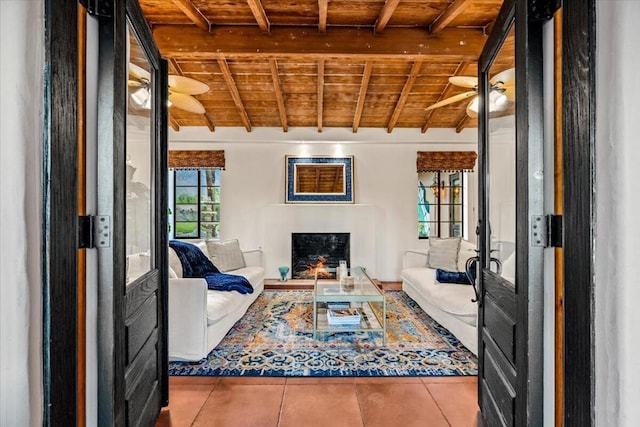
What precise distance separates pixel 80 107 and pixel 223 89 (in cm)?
458

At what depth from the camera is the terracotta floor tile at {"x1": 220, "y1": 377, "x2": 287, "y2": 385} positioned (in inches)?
103

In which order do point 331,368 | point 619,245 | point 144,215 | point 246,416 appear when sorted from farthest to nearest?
point 331,368, point 246,416, point 144,215, point 619,245

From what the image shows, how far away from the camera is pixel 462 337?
3.27 m

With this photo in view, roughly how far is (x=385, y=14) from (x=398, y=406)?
3286mm

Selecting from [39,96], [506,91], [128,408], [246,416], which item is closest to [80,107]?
[39,96]

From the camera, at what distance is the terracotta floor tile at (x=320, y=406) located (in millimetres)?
2152

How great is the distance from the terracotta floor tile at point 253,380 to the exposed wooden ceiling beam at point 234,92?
139 inches

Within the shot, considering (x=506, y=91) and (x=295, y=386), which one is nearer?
(x=506, y=91)

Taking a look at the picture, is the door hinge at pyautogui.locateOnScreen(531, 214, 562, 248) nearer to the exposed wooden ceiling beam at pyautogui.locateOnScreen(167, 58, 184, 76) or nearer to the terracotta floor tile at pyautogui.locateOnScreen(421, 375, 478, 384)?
the terracotta floor tile at pyautogui.locateOnScreen(421, 375, 478, 384)

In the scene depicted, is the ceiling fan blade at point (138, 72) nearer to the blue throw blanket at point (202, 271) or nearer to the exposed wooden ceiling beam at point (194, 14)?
the exposed wooden ceiling beam at point (194, 14)

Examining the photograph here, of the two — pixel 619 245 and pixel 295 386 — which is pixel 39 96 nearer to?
pixel 619 245

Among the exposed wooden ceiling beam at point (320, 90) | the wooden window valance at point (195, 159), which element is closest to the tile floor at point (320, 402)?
the exposed wooden ceiling beam at point (320, 90)

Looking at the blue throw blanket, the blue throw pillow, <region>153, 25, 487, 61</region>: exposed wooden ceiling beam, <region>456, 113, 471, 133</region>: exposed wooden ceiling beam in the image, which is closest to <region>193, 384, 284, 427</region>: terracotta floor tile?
the blue throw blanket

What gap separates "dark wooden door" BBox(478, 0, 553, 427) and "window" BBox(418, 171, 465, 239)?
4.91 m
